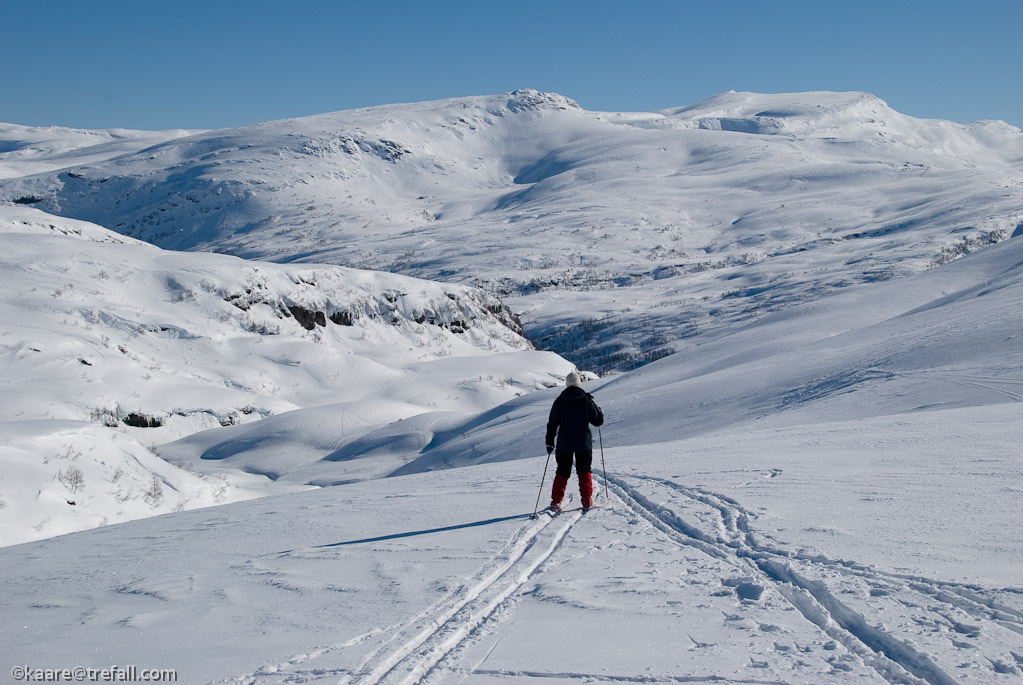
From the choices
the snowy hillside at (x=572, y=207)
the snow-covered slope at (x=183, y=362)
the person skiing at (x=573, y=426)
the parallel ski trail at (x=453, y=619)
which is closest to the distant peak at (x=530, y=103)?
the snowy hillside at (x=572, y=207)

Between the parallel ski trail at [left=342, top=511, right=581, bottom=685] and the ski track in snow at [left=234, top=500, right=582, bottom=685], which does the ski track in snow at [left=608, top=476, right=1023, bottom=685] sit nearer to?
the parallel ski trail at [left=342, top=511, right=581, bottom=685]

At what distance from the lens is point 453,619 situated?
4.32 meters

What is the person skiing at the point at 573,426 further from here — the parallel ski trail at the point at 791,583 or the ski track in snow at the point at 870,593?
the ski track in snow at the point at 870,593

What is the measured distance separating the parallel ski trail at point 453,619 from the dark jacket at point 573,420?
1.64m

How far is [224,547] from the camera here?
675 cm

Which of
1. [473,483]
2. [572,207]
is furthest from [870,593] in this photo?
[572,207]

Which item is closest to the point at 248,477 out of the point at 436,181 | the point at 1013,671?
the point at 1013,671

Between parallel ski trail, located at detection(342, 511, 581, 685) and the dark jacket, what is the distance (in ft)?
→ 5.40

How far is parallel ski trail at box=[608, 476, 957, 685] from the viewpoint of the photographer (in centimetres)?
341

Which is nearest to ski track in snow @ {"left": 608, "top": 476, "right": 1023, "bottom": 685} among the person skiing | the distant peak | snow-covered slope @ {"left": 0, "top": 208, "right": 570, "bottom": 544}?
the person skiing

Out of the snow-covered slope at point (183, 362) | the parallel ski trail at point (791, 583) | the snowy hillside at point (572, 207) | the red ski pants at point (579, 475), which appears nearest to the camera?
the parallel ski trail at point (791, 583)

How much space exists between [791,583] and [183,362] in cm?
2098

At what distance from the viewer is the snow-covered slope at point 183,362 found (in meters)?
11.7

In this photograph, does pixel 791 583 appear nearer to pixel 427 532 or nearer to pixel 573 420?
pixel 427 532
